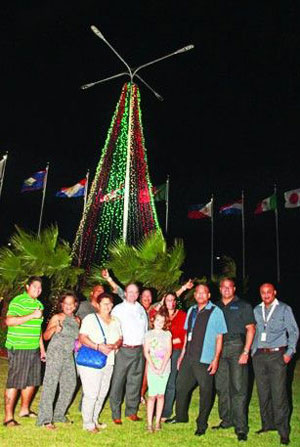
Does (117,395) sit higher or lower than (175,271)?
lower

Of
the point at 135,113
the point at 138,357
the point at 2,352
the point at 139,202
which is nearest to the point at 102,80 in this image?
the point at 135,113

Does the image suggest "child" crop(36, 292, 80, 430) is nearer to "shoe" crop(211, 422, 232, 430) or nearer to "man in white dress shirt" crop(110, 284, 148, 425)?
"man in white dress shirt" crop(110, 284, 148, 425)

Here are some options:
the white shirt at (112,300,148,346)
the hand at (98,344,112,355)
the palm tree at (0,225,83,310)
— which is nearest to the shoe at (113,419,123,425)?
the white shirt at (112,300,148,346)

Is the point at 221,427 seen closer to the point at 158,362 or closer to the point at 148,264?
the point at 158,362

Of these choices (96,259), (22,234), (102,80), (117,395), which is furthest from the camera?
(96,259)

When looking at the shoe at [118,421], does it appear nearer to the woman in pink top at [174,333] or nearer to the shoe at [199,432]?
the woman in pink top at [174,333]

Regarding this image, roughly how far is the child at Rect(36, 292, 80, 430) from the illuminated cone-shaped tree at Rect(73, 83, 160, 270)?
7.11m

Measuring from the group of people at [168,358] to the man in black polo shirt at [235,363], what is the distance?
12 millimetres

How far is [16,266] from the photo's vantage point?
370 inches

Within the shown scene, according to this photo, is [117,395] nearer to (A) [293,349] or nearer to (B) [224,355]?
(B) [224,355]

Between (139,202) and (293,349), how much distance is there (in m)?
10.0

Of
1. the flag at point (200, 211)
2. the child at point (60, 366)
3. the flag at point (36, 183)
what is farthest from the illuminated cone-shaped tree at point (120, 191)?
the flag at point (200, 211)

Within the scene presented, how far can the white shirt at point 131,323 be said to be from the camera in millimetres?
6273

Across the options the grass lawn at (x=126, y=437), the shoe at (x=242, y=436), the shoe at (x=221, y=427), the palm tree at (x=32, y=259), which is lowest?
the grass lawn at (x=126, y=437)
